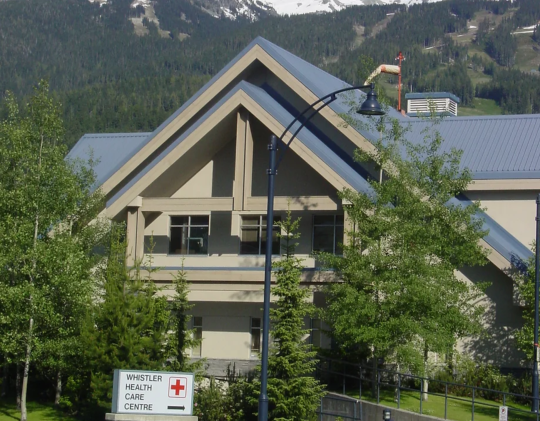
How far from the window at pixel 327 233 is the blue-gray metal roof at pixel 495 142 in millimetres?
3933

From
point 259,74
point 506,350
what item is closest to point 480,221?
point 506,350

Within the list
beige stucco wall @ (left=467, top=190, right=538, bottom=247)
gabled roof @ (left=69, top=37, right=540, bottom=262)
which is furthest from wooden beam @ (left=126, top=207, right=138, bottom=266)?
beige stucco wall @ (left=467, top=190, right=538, bottom=247)

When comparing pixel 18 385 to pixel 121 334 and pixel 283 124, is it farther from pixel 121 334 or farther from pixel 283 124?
pixel 283 124

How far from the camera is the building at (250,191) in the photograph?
2980cm

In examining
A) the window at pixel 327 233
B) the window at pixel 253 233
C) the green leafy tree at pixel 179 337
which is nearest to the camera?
the green leafy tree at pixel 179 337

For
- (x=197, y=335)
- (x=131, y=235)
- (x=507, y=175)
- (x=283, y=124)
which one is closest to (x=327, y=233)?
(x=283, y=124)

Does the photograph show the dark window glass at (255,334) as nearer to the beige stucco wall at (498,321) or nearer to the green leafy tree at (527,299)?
the beige stucco wall at (498,321)

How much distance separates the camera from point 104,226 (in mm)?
30766

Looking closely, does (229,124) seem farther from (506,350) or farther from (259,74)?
(506,350)

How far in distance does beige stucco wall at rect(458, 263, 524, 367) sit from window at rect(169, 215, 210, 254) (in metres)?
9.39

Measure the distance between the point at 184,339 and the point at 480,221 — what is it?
354 inches

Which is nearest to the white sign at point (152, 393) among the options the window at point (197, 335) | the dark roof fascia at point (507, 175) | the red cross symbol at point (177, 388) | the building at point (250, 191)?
the red cross symbol at point (177, 388)

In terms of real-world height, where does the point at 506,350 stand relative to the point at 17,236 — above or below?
below

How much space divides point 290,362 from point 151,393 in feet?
20.2
